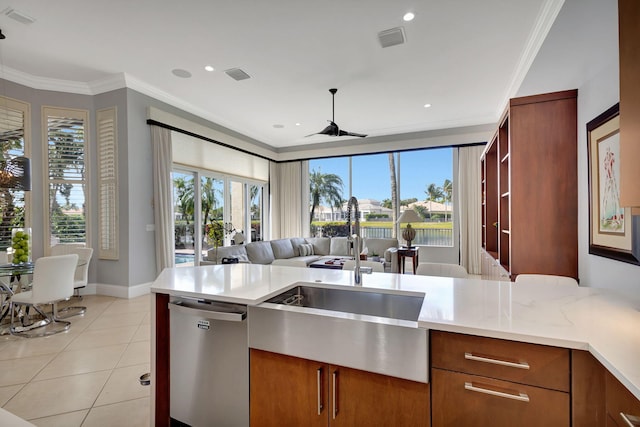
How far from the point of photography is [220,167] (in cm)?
588

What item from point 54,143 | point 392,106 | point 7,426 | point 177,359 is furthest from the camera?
point 392,106

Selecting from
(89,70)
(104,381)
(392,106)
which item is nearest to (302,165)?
(392,106)

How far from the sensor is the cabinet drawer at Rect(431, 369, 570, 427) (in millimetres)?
918

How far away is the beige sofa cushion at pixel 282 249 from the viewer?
589 centimetres

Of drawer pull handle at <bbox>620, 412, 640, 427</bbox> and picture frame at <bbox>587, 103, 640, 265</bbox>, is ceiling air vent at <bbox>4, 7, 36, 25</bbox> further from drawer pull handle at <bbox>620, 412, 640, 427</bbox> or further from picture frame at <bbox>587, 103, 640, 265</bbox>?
picture frame at <bbox>587, 103, 640, 265</bbox>

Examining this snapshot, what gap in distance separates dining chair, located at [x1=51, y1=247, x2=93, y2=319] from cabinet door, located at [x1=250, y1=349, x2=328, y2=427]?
3.48 m

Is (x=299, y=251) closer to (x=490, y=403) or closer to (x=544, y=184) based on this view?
(x=544, y=184)

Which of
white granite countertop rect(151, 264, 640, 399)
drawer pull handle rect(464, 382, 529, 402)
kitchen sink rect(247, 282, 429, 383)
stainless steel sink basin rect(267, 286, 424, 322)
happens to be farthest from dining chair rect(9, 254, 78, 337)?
drawer pull handle rect(464, 382, 529, 402)

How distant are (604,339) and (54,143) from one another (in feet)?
19.8

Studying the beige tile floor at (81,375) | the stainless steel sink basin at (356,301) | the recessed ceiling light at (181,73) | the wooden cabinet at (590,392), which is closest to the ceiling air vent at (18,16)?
the recessed ceiling light at (181,73)

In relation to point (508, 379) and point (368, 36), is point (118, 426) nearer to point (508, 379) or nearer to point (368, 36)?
point (508, 379)

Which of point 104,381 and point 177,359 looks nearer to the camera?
point 177,359

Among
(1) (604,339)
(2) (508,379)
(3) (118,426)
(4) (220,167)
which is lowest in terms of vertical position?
(3) (118,426)

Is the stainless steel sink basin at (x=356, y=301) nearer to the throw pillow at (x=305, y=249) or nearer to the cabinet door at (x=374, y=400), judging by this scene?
the cabinet door at (x=374, y=400)
